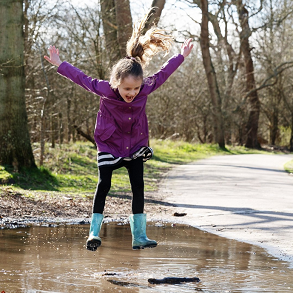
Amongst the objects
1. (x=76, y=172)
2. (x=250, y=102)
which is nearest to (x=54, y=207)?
(x=76, y=172)

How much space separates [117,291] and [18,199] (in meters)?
4.78

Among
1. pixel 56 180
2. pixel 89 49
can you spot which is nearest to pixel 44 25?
pixel 89 49

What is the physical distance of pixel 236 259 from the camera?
16.4ft

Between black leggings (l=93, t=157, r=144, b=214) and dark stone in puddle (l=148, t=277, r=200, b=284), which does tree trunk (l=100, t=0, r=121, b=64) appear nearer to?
black leggings (l=93, t=157, r=144, b=214)

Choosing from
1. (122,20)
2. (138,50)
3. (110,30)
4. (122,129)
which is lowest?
(122,129)

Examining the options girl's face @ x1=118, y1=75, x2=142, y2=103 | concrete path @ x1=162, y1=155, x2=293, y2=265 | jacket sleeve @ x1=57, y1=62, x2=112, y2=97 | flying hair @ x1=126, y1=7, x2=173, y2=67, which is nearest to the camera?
girl's face @ x1=118, y1=75, x2=142, y2=103

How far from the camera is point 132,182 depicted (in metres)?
4.62

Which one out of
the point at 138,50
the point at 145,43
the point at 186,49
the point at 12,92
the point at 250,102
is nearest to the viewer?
the point at 138,50

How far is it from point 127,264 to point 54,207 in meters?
3.55

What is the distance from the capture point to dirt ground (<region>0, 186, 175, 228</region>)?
23.6ft

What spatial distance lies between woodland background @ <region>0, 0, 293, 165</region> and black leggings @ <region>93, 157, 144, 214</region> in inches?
249

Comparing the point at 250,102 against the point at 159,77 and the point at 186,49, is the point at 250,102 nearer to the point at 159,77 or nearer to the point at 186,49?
the point at 186,49

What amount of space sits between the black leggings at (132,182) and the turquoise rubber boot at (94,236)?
0.22ft

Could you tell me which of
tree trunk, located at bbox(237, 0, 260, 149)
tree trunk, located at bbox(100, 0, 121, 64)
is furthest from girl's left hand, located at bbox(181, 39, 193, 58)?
tree trunk, located at bbox(237, 0, 260, 149)
